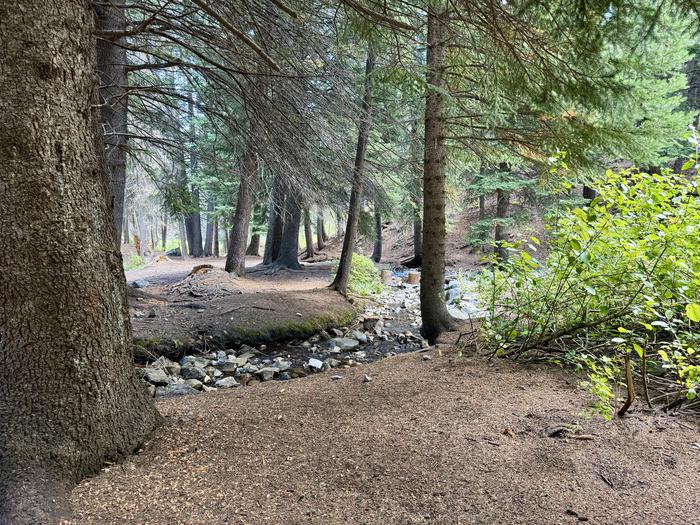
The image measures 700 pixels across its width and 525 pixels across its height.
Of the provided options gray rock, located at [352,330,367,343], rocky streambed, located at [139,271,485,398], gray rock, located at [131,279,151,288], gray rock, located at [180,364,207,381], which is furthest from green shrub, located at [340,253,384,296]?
gray rock, located at [180,364,207,381]

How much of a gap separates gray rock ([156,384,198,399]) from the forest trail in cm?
159

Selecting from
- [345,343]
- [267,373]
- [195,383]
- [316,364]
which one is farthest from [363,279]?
[195,383]

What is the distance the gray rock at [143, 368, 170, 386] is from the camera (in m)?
4.90

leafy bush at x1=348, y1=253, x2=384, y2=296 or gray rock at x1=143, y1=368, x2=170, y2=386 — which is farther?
leafy bush at x1=348, y1=253, x2=384, y2=296

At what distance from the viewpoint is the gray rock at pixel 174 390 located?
4445 mm

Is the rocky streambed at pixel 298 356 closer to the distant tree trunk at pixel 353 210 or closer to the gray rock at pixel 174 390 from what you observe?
the gray rock at pixel 174 390

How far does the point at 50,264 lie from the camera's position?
1.96 meters

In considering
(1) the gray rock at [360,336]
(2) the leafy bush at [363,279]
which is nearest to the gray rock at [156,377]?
(1) the gray rock at [360,336]

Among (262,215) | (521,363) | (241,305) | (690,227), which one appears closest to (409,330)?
(241,305)

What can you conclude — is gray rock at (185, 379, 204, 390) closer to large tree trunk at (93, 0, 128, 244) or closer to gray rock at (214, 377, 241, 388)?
gray rock at (214, 377, 241, 388)

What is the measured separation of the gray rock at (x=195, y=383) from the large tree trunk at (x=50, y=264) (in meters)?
2.79

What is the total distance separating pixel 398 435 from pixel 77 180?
86.0 inches

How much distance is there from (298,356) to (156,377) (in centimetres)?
206

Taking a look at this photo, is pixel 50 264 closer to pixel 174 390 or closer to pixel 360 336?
pixel 174 390
